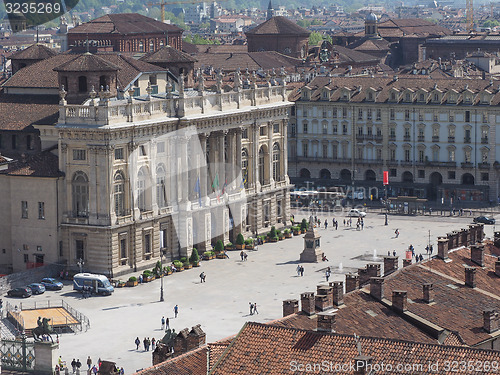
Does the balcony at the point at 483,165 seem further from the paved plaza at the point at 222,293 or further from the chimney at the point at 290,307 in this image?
the chimney at the point at 290,307

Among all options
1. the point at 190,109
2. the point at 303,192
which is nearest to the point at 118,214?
the point at 190,109

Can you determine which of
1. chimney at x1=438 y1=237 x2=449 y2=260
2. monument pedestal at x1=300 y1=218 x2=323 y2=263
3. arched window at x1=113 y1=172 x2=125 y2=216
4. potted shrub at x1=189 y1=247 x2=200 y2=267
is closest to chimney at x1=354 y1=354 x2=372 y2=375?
chimney at x1=438 y1=237 x2=449 y2=260

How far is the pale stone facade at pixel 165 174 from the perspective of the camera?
144125mm

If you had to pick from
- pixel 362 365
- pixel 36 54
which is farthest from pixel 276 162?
pixel 362 365

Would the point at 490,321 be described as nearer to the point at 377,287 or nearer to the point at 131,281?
the point at 377,287

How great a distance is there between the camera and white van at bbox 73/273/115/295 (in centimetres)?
13800

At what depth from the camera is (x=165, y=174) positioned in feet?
502

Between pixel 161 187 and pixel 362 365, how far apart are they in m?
87.7

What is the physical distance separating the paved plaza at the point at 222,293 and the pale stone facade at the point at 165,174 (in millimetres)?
4269

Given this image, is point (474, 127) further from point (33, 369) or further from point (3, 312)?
point (33, 369)

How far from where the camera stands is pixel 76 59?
15500 cm

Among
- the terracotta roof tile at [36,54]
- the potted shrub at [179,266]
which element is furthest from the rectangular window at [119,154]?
the terracotta roof tile at [36,54]

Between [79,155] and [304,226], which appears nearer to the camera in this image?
[79,155]

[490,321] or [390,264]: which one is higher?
[390,264]
